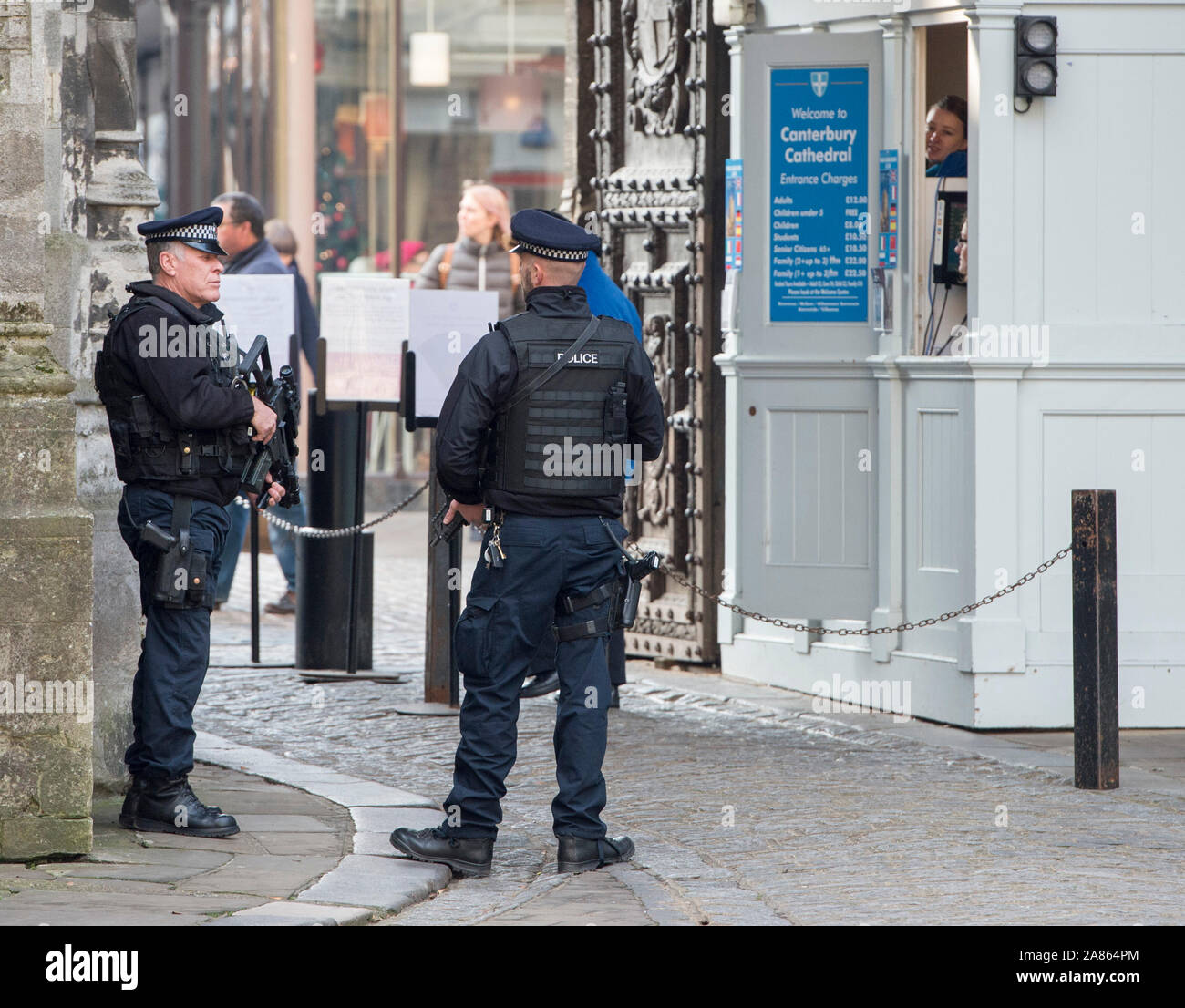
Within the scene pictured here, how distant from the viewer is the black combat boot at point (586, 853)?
6.63m

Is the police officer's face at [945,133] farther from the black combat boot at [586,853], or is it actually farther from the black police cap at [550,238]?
the black combat boot at [586,853]

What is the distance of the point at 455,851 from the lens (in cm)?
663

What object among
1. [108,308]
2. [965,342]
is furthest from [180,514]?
[965,342]

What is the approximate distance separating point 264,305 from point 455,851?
16.3 ft

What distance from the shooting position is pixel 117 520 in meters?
7.11

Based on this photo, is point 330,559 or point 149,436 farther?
point 330,559

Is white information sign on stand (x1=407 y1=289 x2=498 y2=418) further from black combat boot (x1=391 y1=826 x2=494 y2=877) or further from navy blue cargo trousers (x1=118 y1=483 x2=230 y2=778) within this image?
black combat boot (x1=391 y1=826 x2=494 y2=877)

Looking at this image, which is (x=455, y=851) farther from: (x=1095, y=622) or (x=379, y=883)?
(x=1095, y=622)

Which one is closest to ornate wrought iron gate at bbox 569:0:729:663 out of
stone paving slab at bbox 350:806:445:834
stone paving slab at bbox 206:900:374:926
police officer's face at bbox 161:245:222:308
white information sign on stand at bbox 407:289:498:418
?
white information sign on stand at bbox 407:289:498:418

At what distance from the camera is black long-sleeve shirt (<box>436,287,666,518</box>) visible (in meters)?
6.60

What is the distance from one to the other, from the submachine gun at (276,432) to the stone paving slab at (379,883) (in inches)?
48.4

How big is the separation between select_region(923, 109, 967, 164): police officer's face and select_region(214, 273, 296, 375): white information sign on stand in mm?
3264
